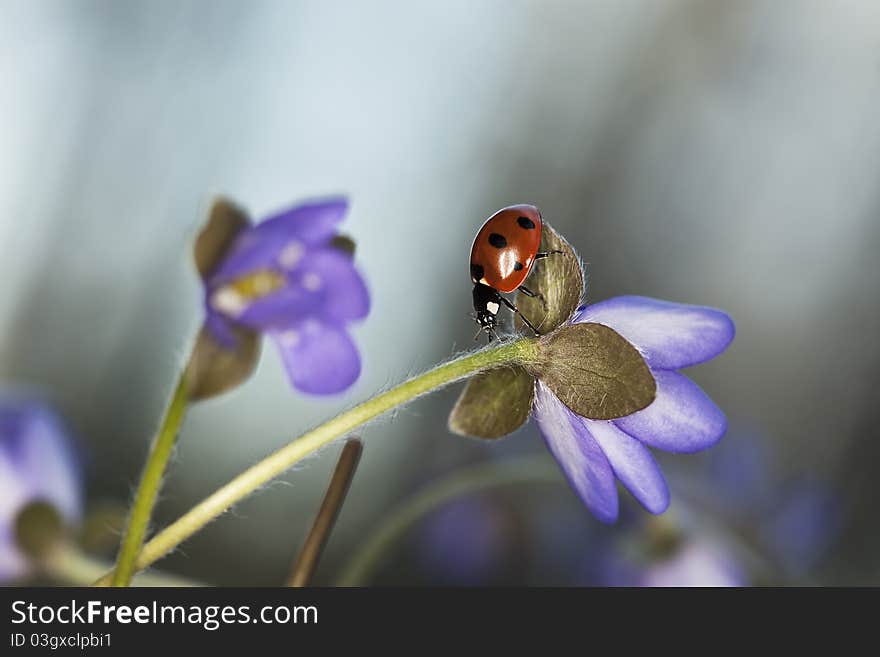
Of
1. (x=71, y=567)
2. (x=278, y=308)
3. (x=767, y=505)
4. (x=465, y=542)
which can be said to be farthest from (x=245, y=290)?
(x=767, y=505)

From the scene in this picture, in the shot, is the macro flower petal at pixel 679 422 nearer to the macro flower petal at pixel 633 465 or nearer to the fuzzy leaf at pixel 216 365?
the macro flower petal at pixel 633 465

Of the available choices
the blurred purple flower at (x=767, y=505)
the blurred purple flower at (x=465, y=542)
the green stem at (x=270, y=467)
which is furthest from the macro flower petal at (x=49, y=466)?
the blurred purple flower at (x=767, y=505)

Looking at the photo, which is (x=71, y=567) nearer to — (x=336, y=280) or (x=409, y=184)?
(x=336, y=280)

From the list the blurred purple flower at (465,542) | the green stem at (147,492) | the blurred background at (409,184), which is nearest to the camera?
the green stem at (147,492)

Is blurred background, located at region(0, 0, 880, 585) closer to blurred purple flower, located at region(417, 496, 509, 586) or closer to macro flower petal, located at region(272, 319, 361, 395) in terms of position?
blurred purple flower, located at region(417, 496, 509, 586)

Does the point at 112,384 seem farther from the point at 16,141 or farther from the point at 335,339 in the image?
the point at 335,339
